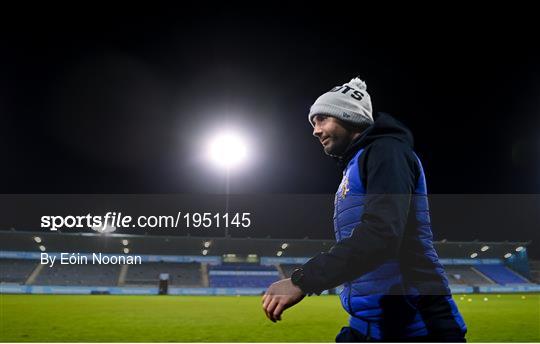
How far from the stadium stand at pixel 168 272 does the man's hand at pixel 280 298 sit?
46.9 m

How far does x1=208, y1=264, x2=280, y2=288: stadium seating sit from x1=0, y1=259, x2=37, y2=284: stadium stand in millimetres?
18539

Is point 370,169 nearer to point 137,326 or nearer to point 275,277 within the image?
point 137,326

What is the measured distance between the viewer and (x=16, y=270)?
45.4m

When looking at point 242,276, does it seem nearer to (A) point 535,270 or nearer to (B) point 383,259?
(A) point 535,270

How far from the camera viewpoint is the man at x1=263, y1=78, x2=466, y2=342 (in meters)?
1.90

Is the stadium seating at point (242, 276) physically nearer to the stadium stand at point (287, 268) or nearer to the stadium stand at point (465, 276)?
the stadium stand at point (287, 268)

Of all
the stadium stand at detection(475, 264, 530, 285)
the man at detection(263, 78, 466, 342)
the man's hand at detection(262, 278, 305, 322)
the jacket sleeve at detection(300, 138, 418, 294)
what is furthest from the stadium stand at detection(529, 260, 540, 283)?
the man's hand at detection(262, 278, 305, 322)

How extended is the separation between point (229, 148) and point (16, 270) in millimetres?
25050

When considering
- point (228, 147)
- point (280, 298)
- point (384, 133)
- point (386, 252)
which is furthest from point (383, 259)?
point (228, 147)

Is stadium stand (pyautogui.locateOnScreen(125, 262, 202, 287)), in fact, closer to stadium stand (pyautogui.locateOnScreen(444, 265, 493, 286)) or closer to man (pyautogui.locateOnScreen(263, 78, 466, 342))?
stadium stand (pyautogui.locateOnScreen(444, 265, 493, 286))

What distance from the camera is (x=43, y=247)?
4722 centimetres

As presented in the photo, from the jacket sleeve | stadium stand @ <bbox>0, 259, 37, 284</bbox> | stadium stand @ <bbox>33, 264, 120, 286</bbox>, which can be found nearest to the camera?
the jacket sleeve

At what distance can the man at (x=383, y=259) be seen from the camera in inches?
74.9

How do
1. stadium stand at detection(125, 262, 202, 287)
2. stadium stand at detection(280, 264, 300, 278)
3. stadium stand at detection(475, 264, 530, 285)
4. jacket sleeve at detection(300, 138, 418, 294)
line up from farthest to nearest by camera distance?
stadium stand at detection(475, 264, 530, 285)
stadium stand at detection(280, 264, 300, 278)
stadium stand at detection(125, 262, 202, 287)
jacket sleeve at detection(300, 138, 418, 294)
